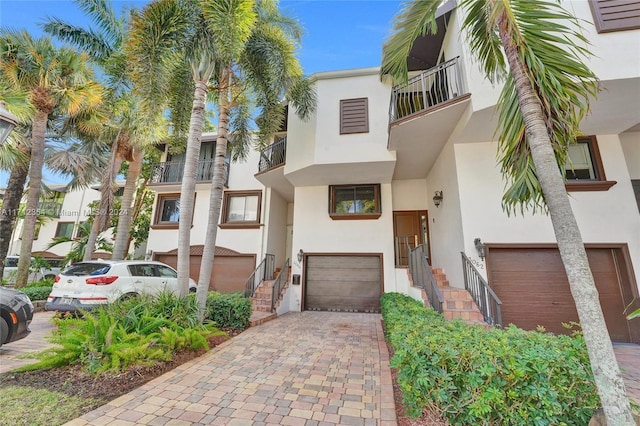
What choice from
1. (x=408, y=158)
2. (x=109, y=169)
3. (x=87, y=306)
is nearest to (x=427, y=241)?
(x=408, y=158)

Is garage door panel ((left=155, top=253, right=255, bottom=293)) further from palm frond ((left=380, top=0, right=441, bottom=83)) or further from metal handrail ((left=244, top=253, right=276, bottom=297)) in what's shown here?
palm frond ((left=380, top=0, right=441, bottom=83))

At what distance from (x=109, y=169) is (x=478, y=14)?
1279 cm

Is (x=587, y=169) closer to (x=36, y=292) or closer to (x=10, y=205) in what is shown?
(x=36, y=292)

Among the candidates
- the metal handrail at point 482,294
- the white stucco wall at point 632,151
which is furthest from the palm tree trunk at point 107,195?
the white stucco wall at point 632,151

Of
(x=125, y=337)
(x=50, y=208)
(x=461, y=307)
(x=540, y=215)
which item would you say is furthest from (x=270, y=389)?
(x=50, y=208)

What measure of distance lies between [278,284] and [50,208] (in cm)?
1825

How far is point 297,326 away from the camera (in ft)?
22.1

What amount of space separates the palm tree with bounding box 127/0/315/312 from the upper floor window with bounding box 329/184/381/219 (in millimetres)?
3198

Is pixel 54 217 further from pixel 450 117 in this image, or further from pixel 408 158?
pixel 450 117

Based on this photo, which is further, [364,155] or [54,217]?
[54,217]

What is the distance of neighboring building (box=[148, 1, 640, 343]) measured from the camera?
5.83 meters

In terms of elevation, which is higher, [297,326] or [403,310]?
[403,310]

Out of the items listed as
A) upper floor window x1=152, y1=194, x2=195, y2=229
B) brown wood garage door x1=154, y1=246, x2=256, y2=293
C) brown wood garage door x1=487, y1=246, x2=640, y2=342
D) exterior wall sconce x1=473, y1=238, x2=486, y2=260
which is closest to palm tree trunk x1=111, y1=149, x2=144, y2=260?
upper floor window x1=152, y1=194, x2=195, y2=229

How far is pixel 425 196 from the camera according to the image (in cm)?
995
